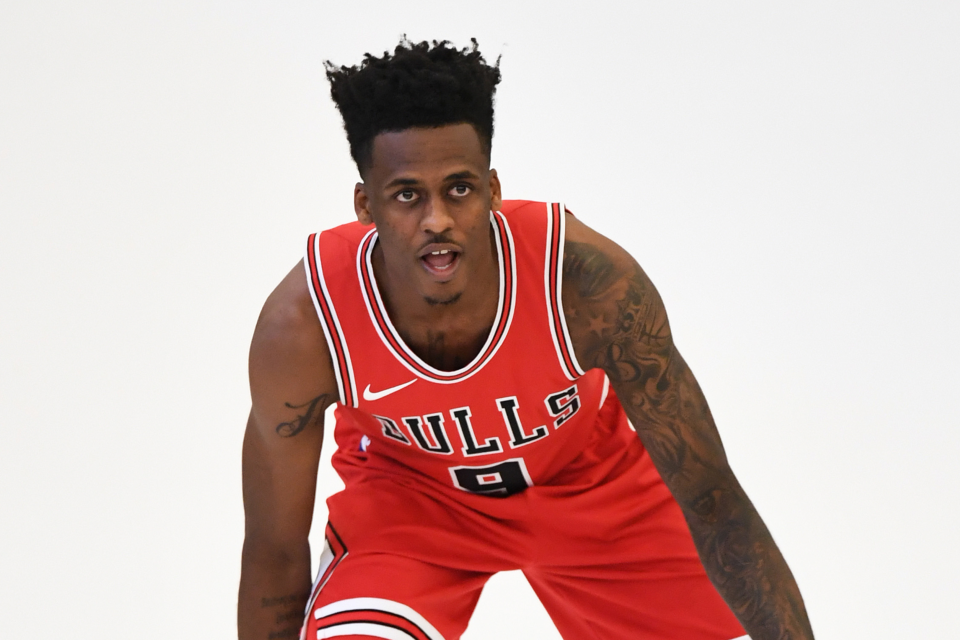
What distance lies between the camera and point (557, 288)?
2.38m

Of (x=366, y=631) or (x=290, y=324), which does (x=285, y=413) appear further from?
(x=366, y=631)

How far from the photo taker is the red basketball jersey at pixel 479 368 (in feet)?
7.88

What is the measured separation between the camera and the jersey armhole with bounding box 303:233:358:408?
7.88 feet

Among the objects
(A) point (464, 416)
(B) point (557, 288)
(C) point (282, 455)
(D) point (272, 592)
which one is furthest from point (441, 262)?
(D) point (272, 592)

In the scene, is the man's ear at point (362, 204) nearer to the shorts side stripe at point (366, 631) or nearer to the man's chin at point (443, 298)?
the man's chin at point (443, 298)

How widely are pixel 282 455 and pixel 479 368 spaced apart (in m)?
0.44

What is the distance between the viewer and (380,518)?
2.61 metres

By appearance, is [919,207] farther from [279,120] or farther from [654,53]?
[279,120]

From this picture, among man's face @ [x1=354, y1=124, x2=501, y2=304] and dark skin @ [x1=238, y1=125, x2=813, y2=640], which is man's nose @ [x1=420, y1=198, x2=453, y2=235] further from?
dark skin @ [x1=238, y1=125, x2=813, y2=640]

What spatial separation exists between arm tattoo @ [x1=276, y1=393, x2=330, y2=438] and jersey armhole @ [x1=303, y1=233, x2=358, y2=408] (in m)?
0.06

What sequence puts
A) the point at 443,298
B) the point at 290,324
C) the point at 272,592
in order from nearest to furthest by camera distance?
the point at 443,298
the point at 290,324
the point at 272,592

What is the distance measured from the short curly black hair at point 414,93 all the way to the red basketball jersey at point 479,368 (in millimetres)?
234

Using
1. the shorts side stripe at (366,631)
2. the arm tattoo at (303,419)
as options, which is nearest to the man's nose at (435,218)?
the arm tattoo at (303,419)

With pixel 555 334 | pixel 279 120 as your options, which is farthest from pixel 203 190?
pixel 555 334
